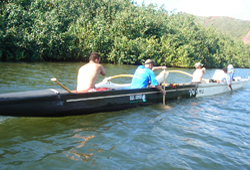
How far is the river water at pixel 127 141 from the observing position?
3.75 meters

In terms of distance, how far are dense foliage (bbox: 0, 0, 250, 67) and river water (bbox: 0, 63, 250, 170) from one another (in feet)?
54.5

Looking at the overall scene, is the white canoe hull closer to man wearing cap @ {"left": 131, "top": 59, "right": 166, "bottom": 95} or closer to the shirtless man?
man wearing cap @ {"left": 131, "top": 59, "right": 166, "bottom": 95}

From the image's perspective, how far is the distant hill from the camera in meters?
101

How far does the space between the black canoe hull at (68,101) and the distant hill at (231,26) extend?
10329 centimetres

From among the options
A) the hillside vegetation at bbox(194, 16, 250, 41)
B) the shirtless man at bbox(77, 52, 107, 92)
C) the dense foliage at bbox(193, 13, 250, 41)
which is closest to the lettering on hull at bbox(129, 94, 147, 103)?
the shirtless man at bbox(77, 52, 107, 92)

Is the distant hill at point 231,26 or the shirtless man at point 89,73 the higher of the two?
the distant hill at point 231,26

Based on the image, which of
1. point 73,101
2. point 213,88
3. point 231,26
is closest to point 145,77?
point 73,101

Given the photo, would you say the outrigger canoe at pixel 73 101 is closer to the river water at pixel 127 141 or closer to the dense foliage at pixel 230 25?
the river water at pixel 127 141

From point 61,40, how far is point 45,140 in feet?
62.8

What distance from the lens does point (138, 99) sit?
7.14m

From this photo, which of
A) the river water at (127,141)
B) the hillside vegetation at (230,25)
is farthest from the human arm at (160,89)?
the hillside vegetation at (230,25)

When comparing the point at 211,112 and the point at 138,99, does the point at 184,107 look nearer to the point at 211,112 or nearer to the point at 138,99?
the point at 211,112

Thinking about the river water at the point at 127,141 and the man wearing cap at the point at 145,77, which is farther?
the man wearing cap at the point at 145,77

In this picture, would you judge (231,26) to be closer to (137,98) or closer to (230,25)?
(230,25)
